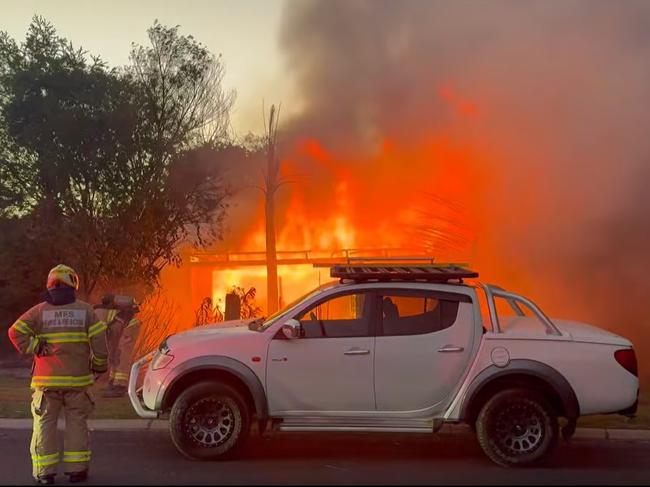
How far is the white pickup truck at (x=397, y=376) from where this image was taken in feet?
20.7

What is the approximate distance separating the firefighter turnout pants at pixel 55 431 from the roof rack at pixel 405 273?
245 centimetres

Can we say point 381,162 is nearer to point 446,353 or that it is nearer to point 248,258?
point 248,258

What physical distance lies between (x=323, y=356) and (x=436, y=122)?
1333cm

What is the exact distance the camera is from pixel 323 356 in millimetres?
A: 6500

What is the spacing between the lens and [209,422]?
652 cm

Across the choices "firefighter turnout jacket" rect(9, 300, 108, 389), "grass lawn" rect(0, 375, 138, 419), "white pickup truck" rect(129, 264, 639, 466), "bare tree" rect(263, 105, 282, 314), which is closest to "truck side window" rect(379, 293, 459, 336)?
"white pickup truck" rect(129, 264, 639, 466)

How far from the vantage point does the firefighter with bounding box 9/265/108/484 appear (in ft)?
18.7

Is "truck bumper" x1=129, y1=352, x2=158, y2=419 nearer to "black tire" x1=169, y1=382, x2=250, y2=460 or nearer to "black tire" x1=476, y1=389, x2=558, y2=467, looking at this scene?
"black tire" x1=169, y1=382, x2=250, y2=460

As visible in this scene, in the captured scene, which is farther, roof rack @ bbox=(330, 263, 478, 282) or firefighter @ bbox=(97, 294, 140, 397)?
firefighter @ bbox=(97, 294, 140, 397)

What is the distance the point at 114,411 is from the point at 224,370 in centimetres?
283

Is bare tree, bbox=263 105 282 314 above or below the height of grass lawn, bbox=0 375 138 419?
above

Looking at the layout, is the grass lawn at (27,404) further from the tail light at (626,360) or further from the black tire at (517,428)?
the tail light at (626,360)

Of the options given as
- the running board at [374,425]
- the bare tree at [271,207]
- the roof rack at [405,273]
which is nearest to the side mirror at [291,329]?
Answer: the roof rack at [405,273]

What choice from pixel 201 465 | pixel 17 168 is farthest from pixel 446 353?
pixel 17 168
